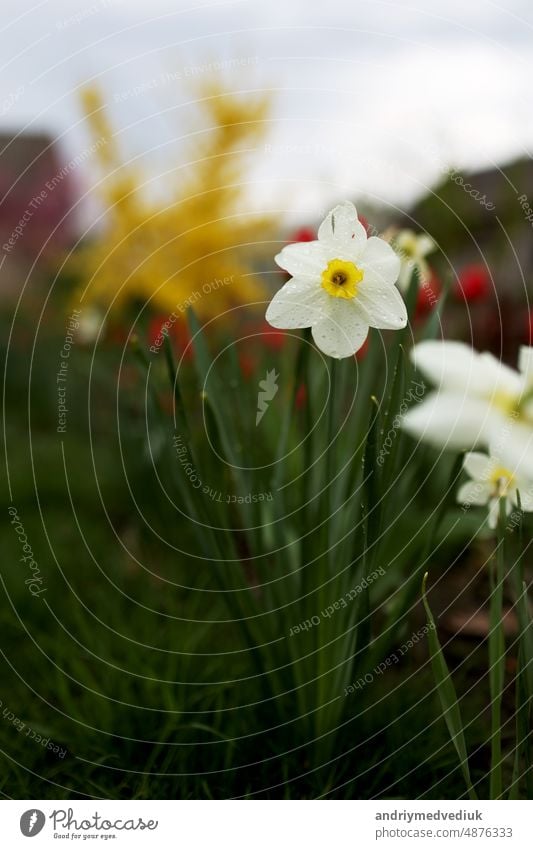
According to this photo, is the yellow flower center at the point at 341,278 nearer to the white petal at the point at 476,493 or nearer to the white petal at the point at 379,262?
the white petal at the point at 379,262

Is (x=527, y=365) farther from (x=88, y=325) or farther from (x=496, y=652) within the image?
(x=88, y=325)

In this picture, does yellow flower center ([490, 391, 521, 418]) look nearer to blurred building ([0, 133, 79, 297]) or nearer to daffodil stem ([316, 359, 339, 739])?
daffodil stem ([316, 359, 339, 739])

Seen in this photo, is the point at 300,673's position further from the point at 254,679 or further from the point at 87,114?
the point at 87,114

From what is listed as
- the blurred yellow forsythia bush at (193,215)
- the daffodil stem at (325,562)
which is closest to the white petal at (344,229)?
the daffodil stem at (325,562)

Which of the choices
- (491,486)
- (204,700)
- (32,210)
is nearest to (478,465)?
(491,486)

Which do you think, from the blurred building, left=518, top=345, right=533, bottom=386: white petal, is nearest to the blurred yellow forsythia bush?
left=518, top=345, right=533, bottom=386: white petal
